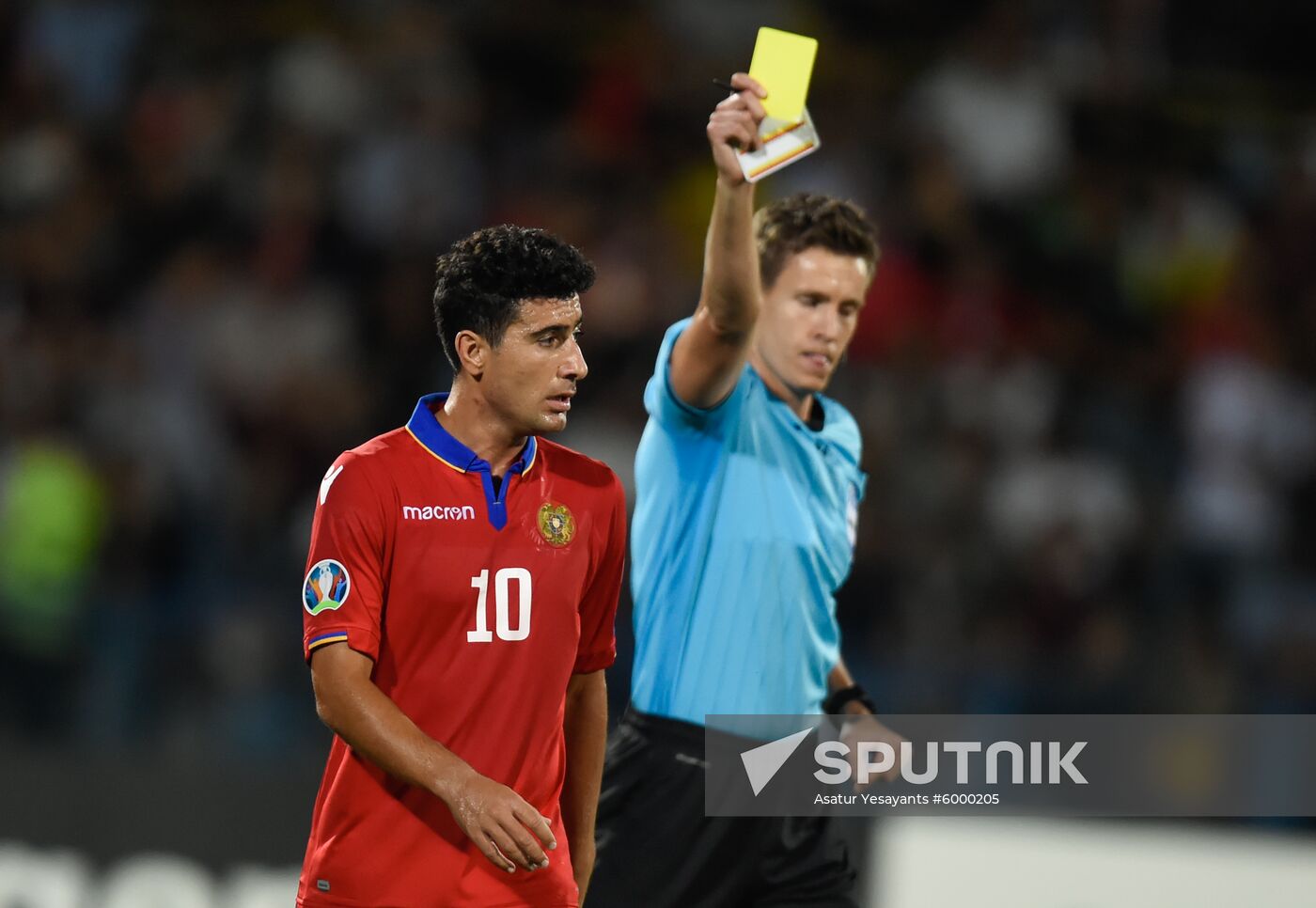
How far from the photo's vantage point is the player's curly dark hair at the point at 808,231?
4562 mm

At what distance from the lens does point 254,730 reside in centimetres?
743

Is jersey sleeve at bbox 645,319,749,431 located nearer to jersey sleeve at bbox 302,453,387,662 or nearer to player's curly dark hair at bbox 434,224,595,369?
player's curly dark hair at bbox 434,224,595,369

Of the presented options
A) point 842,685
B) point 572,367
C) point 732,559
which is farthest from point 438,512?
point 842,685

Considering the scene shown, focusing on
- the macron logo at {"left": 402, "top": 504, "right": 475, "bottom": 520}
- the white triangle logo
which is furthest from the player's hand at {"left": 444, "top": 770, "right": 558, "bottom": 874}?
the white triangle logo

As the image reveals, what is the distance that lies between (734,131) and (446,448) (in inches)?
37.5

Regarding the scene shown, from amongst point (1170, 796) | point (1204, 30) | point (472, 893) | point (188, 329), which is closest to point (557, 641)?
point (472, 893)

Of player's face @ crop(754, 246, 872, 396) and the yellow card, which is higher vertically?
the yellow card

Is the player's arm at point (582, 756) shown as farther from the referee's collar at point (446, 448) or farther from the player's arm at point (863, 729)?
the player's arm at point (863, 729)

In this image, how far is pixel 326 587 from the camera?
3.25 meters

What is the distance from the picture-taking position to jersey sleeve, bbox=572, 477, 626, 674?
363cm

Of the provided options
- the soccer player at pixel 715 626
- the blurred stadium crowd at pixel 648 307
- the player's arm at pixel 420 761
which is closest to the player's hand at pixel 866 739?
the soccer player at pixel 715 626

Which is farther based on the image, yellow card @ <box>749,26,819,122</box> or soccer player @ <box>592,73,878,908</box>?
soccer player @ <box>592,73,878,908</box>

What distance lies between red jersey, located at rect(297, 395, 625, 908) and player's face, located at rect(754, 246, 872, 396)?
4.00 ft

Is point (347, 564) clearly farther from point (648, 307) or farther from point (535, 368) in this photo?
point (648, 307)
